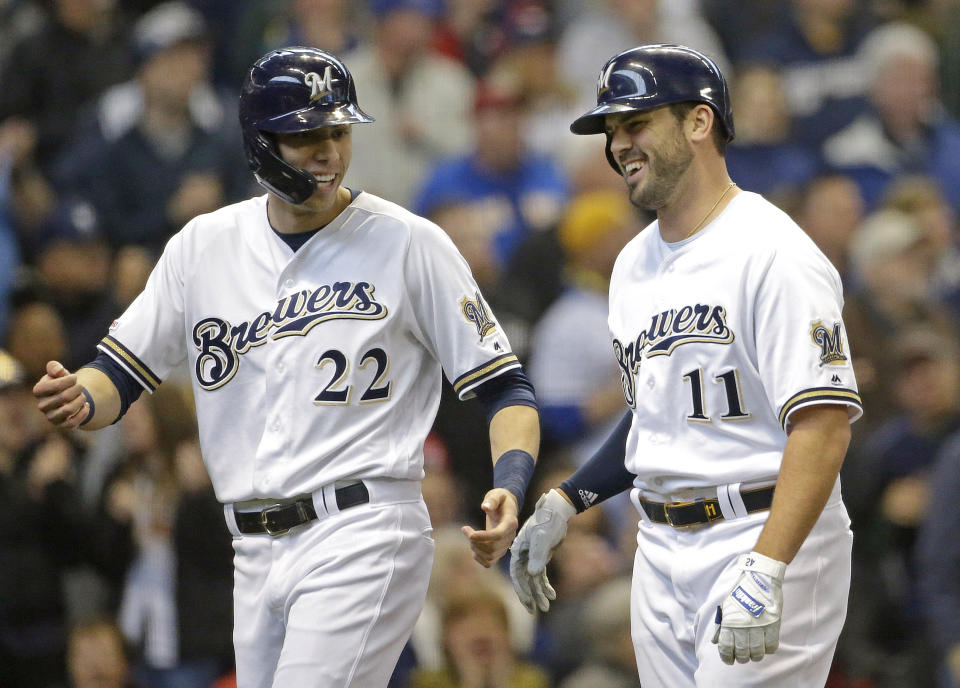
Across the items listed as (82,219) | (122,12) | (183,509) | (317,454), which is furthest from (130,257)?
(317,454)

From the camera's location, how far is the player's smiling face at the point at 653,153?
3.90 metres

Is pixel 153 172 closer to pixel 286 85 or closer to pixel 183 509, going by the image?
pixel 183 509

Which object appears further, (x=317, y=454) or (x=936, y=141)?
(x=936, y=141)

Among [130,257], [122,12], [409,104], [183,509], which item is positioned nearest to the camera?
[183,509]

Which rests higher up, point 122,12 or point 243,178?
point 122,12

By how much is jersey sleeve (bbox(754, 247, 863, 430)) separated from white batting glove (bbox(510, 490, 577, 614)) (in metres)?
0.79

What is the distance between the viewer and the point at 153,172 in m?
8.63

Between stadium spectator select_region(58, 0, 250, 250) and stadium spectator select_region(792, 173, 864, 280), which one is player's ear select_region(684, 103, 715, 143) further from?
stadium spectator select_region(58, 0, 250, 250)

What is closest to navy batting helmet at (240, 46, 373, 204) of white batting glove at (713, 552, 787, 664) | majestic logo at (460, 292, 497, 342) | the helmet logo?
the helmet logo

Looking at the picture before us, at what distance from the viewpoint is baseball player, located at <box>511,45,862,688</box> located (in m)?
3.52

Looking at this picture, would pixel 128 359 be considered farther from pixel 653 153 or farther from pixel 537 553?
pixel 653 153

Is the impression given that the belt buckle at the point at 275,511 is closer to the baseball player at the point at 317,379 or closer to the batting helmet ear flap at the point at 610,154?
the baseball player at the point at 317,379

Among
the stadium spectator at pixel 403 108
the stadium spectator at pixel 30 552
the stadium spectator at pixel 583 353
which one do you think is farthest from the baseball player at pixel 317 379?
the stadium spectator at pixel 403 108

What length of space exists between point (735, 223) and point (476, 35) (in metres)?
6.60
